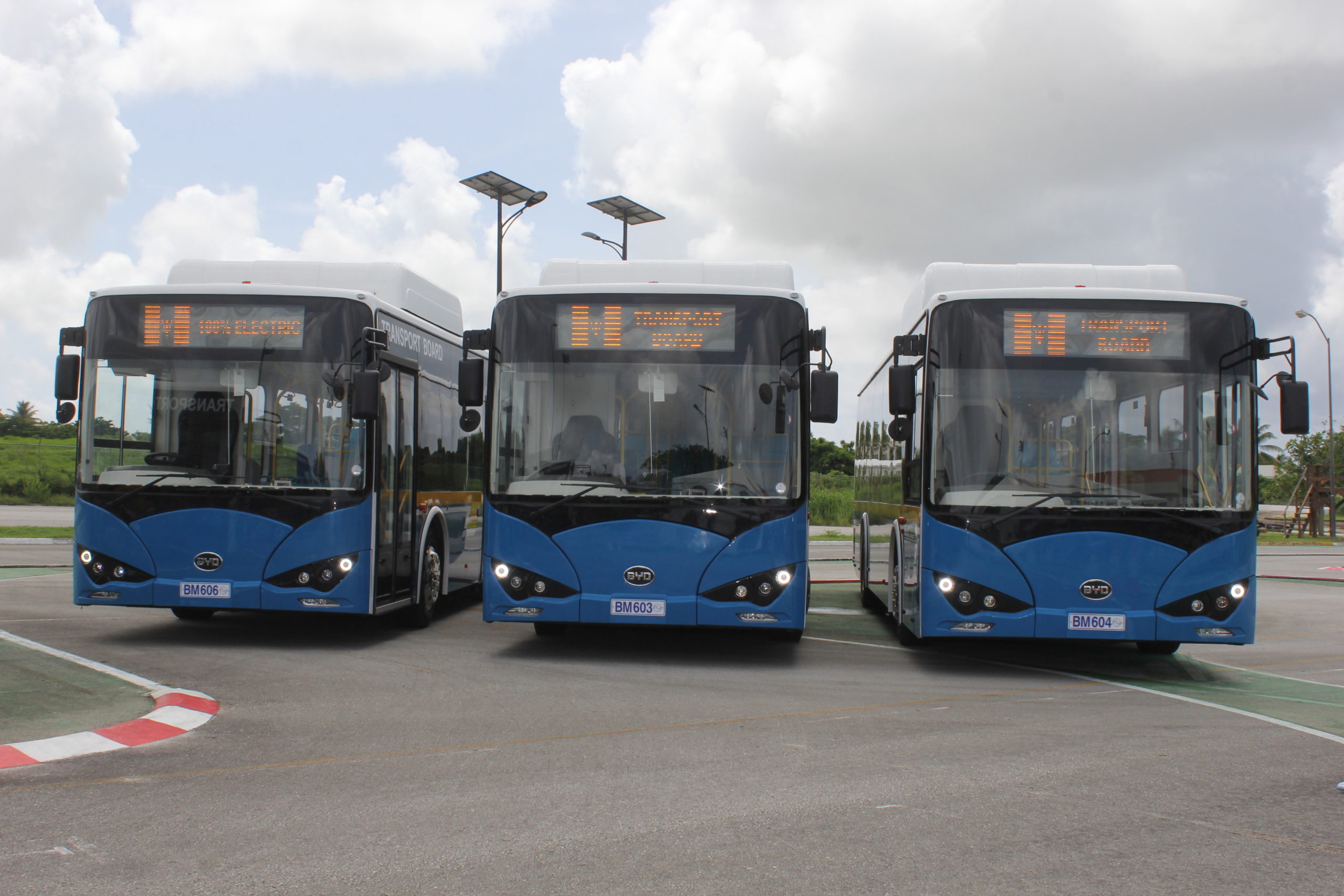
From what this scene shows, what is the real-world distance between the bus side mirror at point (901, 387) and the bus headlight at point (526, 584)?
309cm

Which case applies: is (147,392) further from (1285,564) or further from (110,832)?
(1285,564)

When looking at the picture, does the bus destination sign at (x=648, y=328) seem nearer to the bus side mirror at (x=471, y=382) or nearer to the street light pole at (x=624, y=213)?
the bus side mirror at (x=471, y=382)

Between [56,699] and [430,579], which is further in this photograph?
[430,579]

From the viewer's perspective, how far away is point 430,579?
1221 cm

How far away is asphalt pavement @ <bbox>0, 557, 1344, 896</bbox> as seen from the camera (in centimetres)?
434

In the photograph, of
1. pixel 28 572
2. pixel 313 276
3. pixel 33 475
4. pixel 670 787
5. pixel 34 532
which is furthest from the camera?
pixel 33 475

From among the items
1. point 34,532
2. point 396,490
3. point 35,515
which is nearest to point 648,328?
point 396,490

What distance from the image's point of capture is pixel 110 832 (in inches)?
185

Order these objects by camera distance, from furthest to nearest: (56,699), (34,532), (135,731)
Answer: (34,532) → (56,699) → (135,731)

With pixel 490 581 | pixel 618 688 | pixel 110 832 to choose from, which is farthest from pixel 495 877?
pixel 490 581

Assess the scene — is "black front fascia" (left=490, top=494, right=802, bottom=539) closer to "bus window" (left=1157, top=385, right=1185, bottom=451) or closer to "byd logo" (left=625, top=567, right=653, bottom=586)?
"byd logo" (left=625, top=567, right=653, bottom=586)

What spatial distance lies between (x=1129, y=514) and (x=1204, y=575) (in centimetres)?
76

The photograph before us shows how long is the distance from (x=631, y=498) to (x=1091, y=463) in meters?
3.72

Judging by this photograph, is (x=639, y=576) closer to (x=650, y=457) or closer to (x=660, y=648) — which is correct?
(x=650, y=457)
